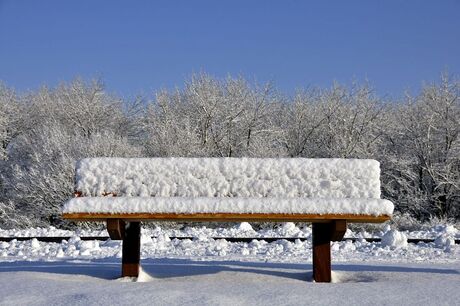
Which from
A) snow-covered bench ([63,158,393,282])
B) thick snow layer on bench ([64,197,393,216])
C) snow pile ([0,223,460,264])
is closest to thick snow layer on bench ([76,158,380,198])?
→ snow-covered bench ([63,158,393,282])

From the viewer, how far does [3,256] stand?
1036 cm

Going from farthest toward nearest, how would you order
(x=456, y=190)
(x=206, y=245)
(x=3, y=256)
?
1. (x=456, y=190)
2. (x=206, y=245)
3. (x=3, y=256)

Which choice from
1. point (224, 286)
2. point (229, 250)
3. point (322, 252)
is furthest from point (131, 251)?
point (229, 250)

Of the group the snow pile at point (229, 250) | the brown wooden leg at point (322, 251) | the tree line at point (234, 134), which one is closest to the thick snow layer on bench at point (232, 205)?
the brown wooden leg at point (322, 251)

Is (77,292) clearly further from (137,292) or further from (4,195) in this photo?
(4,195)

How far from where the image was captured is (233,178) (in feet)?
16.9

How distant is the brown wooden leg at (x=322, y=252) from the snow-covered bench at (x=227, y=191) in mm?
271

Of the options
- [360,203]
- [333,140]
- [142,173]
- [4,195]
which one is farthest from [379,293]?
[4,195]

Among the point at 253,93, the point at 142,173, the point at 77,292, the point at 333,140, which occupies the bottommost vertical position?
the point at 77,292

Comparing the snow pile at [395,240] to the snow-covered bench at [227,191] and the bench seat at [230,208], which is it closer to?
the snow-covered bench at [227,191]

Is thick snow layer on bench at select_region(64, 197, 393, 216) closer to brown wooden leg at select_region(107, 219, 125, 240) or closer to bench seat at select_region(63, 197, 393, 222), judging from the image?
bench seat at select_region(63, 197, 393, 222)

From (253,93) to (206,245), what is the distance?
57.3 feet

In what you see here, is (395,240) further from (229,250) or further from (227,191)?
(227,191)

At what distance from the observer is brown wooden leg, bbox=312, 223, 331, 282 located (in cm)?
555
